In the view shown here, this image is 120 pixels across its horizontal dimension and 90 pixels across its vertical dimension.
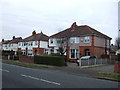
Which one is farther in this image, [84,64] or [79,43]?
[79,43]

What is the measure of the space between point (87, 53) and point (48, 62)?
468 inches

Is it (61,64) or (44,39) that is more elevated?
(44,39)

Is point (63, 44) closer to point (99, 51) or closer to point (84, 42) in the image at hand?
point (84, 42)

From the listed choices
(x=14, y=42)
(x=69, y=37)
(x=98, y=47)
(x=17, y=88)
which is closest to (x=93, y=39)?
(x=98, y=47)

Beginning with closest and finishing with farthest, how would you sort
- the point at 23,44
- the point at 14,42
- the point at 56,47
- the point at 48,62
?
the point at 48,62, the point at 56,47, the point at 23,44, the point at 14,42

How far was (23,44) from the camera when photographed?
5891cm

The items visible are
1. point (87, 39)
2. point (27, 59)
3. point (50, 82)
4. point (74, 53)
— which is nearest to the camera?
point (50, 82)

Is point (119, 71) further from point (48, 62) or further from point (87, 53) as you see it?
point (87, 53)

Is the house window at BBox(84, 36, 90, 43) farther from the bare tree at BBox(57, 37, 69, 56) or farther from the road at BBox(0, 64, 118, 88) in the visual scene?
the road at BBox(0, 64, 118, 88)

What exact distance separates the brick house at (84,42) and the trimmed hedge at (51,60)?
35.5 ft

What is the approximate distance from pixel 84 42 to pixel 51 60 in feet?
40.4

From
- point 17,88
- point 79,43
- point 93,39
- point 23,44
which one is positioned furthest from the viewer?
point 23,44

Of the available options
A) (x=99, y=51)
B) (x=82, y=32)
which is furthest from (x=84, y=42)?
(x=99, y=51)

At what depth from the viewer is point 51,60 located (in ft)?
86.8
